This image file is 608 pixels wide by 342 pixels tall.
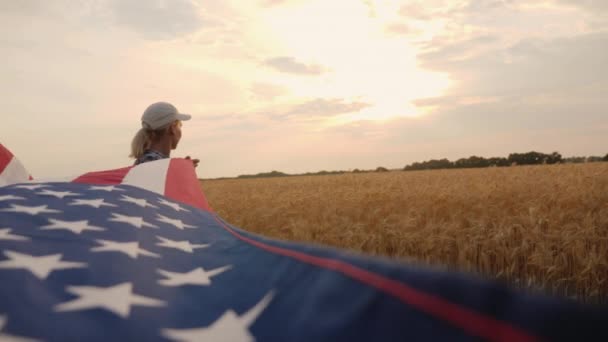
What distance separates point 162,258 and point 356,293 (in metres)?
0.92

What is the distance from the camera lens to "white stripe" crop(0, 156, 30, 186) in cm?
289

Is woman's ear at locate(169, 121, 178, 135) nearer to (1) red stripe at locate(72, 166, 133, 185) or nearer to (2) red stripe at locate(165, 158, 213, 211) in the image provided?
(2) red stripe at locate(165, 158, 213, 211)

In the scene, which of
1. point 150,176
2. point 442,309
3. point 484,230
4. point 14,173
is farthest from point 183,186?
point 442,309

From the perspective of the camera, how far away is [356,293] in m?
0.76

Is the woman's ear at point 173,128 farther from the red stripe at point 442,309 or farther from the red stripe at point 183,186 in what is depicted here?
the red stripe at point 442,309

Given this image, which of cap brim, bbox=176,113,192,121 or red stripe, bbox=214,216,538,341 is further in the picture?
cap brim, bbox=176,113,192,121

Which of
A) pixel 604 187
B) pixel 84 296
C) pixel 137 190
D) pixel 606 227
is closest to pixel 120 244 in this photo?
pixel 84 296

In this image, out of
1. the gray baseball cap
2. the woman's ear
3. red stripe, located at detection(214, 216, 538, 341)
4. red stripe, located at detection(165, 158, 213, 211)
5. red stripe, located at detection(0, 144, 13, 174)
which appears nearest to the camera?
red stripe, located at detection(214, 216, 538, 341)

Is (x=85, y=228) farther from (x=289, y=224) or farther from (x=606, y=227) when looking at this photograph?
(x=606, y=227)

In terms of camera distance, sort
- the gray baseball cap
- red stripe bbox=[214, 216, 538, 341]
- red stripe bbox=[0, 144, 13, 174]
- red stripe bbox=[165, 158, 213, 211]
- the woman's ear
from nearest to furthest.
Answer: red stripe bbox=[214, 216, 538, 341], red stripe bbox=[165, 158, 213, 211], red stripe bbox=[0, 144, 13, 174], the gray baseball cap, the woman's ear

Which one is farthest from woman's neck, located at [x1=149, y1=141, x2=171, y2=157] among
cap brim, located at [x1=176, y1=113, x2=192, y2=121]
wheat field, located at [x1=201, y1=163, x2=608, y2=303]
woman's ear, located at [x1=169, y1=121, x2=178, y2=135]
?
wheat field, located at [x1=201, y1=163, x2=608, y2=303]

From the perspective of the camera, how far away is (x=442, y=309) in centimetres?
58

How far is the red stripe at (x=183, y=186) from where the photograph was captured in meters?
2.81

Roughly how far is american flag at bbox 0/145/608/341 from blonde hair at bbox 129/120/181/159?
2244 millimetres
